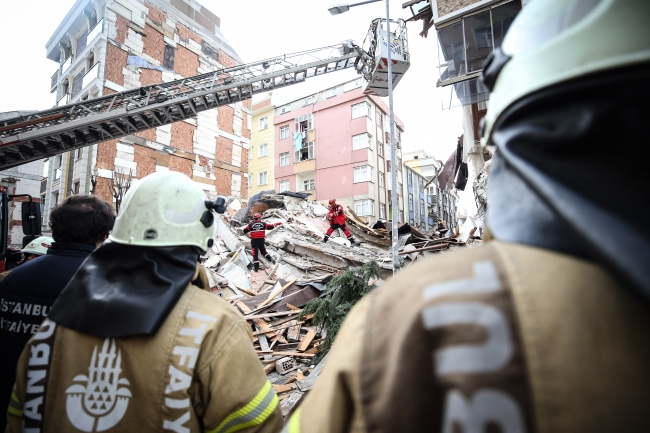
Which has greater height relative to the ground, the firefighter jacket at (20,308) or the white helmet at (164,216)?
the white helmet at (164,216)

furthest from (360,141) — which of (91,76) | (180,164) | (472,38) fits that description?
(91,76)

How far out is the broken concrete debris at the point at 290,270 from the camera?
5.18m

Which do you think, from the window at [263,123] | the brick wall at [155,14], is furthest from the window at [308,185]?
the brick wall at [155,14]

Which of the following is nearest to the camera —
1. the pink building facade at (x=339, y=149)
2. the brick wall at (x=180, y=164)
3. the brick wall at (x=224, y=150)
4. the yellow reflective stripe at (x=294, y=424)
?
the yellow reflective stripe at (x=294, y=424)

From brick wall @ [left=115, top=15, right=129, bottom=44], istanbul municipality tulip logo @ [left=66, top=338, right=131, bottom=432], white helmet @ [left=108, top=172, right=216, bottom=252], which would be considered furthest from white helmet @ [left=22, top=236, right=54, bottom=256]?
brick wall @ [left=115, top=15, right=129, bottom=44]

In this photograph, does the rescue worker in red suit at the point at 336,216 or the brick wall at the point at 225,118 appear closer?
the rescue worker in red suit at the point at 336,216

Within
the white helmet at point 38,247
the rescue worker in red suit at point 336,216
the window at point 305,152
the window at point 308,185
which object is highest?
the window at point 305,152

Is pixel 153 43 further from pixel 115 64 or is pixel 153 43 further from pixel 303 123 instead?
pixel 303 123

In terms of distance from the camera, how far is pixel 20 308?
2.14 m

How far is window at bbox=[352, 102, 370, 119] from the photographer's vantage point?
103 feet

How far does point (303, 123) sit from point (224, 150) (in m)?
11.8

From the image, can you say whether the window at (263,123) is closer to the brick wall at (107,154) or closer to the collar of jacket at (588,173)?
the brick wall at (107,154)

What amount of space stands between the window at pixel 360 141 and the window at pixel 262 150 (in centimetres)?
1174

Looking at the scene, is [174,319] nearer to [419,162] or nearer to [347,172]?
[347,172]
